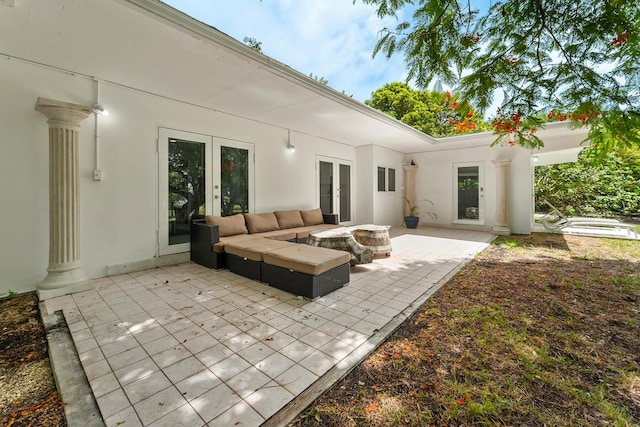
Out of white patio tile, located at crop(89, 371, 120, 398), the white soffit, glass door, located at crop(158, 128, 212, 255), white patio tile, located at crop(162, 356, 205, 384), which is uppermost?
the white soffit

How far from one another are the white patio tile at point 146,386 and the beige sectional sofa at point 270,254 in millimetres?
1576

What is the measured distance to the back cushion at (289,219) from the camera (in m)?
5.75

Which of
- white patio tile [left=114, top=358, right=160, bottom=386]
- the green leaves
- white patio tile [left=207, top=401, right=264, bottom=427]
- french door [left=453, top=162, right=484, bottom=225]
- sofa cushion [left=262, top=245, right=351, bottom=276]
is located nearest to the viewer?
white patio tile [left=207, top=401, right=264, bottom=427]

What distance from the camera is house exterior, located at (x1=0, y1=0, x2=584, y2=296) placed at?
8.96ft

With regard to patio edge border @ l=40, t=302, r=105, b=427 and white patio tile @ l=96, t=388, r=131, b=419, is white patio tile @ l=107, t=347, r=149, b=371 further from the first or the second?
white patio tile @ l=96, t=388, r=131, b=419

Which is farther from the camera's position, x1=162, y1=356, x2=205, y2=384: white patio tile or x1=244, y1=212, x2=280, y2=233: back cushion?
x1=244, y1=212, x2=280, y2=233: back cushion

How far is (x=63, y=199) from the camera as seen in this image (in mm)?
3309

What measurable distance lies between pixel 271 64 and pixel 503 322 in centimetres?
377

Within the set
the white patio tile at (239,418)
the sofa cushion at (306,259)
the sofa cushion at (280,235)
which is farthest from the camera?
the sofa cushion at (280,235)

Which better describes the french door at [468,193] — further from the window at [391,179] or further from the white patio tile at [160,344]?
the white patio tile at [160,344]

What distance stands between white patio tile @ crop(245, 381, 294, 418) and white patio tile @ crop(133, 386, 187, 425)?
1.31ft

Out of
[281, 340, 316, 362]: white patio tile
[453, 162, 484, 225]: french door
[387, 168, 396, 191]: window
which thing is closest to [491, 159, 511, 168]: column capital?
[453, 162, 484, 225]: french door

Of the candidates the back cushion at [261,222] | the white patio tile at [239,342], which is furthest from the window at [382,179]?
the white patio tile at [239,342]

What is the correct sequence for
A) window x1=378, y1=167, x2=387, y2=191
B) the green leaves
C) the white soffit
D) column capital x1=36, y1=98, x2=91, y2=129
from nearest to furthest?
the green leaves
the white soffit
column capital x1=36, y1=98, x2=91, y2=129
window x1=378, y1=167, x2=387, y2=191
